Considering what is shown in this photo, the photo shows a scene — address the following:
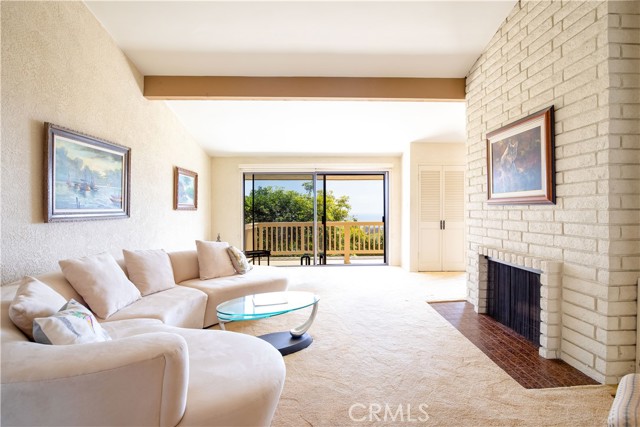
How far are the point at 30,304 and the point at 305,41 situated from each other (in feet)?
9.68

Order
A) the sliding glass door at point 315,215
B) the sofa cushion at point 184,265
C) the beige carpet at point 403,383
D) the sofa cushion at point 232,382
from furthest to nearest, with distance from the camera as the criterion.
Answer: the sliding glass door at point 315,215 < the sofa cushion at point 184,265 < the beige carpet at point 403,383 < the sofa cushion at point 232,382

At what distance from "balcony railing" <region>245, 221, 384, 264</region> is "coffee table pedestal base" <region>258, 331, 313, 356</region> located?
3.60 meters

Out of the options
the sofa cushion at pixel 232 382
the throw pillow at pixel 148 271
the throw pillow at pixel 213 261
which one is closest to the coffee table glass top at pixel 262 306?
the sofa cushion at pixel 232 382

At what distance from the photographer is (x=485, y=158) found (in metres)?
3.30

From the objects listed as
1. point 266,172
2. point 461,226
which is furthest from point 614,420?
point 266,172

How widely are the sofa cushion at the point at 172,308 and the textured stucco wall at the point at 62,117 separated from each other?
688 mm

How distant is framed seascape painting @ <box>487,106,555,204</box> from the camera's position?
2398 mm

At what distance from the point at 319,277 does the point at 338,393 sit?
3250 mm

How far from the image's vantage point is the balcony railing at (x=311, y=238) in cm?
634

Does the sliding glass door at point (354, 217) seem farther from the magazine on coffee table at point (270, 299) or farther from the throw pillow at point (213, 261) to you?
the magazine on coffee table at point (270, 299)

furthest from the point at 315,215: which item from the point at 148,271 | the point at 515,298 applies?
the point at 515,298

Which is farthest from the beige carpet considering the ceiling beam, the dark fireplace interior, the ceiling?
the ceiling

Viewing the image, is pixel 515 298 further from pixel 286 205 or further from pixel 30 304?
pixel 286 205

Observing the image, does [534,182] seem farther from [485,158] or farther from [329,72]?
[329,72]
